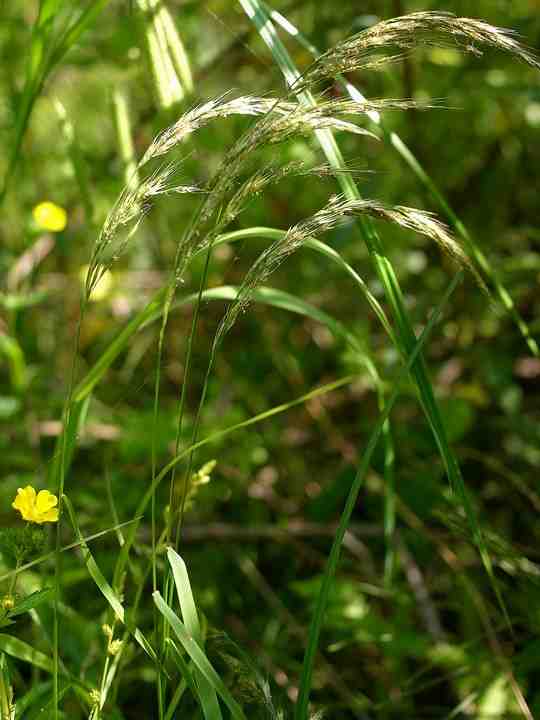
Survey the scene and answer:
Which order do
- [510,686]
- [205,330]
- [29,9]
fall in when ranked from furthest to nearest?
[29,9] → [205,330] → [510,686]

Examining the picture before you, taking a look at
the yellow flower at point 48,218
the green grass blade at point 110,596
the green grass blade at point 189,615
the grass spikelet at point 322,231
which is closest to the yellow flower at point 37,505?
the green grass blade at point 110,596

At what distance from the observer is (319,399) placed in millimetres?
2010

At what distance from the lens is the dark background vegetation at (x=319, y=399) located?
138cm

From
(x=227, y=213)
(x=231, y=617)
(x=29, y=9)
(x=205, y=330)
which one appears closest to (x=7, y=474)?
(x=231, y=617)

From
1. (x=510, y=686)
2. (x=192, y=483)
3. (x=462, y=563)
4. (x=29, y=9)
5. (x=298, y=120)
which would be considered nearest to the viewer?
(x=298, y=120)

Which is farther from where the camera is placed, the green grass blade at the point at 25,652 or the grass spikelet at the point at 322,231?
the green grass blade at the point at 25,652

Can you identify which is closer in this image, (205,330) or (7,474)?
(7,474)

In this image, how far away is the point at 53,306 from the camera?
225cm

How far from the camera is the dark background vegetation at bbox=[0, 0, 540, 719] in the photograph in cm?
138

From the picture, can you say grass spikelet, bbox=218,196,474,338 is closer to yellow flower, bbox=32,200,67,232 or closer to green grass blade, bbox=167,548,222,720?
green grass blade, bbox=167,548,222,720

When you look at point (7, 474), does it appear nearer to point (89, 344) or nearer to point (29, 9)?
point (89, 344)

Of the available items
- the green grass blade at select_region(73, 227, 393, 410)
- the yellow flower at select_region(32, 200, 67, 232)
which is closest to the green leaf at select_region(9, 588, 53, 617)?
the green grass blade at select_region(73, 227, 393, 410)

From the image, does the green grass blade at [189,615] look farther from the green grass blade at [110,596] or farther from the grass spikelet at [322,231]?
the grass spikelet at [322,231]

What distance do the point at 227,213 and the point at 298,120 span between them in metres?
0.10
